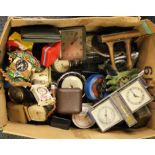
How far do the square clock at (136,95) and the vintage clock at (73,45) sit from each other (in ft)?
0.81

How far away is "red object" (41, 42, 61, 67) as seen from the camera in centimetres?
135

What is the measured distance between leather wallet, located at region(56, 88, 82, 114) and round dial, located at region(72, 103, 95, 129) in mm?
65

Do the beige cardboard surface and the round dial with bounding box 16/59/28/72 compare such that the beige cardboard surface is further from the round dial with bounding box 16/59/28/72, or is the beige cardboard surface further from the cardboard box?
the round dial with bounding box 16/59/28/72

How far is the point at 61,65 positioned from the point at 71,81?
8 cm

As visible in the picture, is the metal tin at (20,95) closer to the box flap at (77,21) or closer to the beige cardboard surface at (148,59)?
the box flap at (77,21)

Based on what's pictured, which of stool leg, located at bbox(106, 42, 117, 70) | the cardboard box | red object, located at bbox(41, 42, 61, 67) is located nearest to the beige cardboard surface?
the cardboard box

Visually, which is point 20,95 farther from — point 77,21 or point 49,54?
point 77,21

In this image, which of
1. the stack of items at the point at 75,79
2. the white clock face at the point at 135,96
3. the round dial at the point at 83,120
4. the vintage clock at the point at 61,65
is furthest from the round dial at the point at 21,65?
the white clock face at the point at 135,96
